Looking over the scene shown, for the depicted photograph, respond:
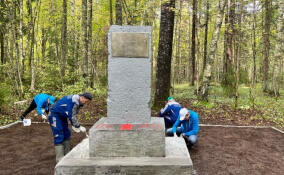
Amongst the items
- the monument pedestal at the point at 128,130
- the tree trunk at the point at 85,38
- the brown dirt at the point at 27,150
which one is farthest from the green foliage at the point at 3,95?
the monument pedestal at the point at 128,130

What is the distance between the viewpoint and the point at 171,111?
5465mm

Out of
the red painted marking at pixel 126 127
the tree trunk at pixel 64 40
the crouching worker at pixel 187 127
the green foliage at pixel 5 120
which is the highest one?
the tree trunk at pixel 64 40

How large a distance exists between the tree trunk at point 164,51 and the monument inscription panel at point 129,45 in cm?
403

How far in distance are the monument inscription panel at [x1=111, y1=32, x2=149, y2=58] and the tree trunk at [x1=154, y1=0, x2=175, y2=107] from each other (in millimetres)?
4033

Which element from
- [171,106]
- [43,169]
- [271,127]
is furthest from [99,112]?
[271,127]

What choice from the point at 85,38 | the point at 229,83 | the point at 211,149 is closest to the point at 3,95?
the point at 85,38

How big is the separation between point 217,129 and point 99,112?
4396 millimetres

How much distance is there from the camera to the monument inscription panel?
321 cm

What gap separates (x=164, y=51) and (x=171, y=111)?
8.48 feet

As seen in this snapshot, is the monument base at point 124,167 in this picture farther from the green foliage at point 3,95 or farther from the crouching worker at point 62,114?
the green foliage at point 3,95

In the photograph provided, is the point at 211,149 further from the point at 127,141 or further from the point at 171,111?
the point at 127,141

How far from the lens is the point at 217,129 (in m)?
6.36

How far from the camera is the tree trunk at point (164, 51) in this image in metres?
7.07

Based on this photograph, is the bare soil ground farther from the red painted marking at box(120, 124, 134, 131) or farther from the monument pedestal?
the red painted marking at box(120, 124, 134, 131)
